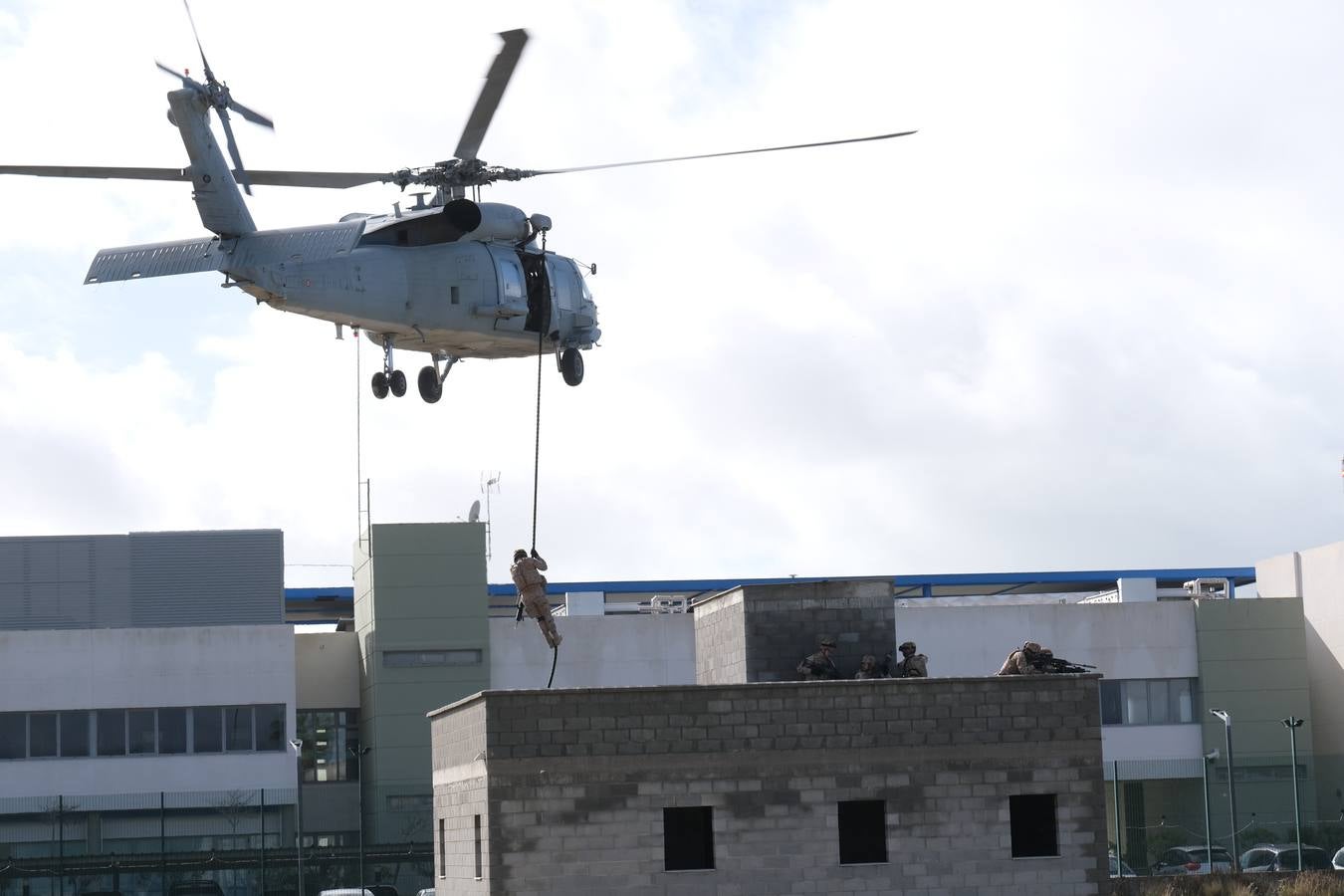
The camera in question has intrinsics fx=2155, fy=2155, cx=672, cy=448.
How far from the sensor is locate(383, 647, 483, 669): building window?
6206cm

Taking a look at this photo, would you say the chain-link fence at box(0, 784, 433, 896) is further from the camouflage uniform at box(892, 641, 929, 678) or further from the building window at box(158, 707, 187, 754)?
the camouflage uniform at box(892, 641, 929, 678)

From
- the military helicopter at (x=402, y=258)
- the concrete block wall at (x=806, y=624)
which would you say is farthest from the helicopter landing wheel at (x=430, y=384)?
the concrete block wall at (x=806, y=624)

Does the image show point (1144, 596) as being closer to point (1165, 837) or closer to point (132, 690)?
point (1165, 837)

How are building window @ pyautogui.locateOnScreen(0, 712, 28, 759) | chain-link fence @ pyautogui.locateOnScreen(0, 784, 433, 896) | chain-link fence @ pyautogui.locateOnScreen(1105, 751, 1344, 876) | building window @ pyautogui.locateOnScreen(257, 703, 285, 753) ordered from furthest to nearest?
chain-link fence @ pyautogui.locateOnScreen(1105, 751, 1344, 876) → building window @ pyautogui.locateOnScreen(257, 703, 285, 753) → building window @ pyautogui.locateOnScreen(0, 712, 28, 759) → chain-link fence @ pyautogui.locateOnScreen(0, 784, 433, 896)

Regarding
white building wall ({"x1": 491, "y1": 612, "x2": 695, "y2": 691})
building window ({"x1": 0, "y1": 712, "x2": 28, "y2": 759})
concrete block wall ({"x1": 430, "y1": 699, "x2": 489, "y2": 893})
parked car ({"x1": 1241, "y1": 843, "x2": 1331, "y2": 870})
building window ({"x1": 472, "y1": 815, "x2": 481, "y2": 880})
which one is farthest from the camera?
white building wall ({"x1": 491, "y1": 612, "x2": 695, "y2": 691})

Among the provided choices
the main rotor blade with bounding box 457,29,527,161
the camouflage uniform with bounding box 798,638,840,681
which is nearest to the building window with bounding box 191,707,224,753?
the main rotor blade with bounding box 457,29,527,161

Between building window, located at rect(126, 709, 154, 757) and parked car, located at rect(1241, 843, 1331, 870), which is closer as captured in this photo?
parked car, located at rect(1241, 843, 1331, 870)

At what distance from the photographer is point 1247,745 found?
216 feet

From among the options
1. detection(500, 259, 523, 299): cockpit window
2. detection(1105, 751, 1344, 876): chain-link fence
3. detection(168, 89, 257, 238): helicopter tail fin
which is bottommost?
detection(1105, 751, 1344, 876): chain-link fence

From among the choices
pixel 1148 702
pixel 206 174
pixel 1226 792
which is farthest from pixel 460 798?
pixel 1148 702

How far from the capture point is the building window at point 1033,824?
32.1 m

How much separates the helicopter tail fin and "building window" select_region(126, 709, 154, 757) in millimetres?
28221

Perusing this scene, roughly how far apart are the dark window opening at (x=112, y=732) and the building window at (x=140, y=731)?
163mm

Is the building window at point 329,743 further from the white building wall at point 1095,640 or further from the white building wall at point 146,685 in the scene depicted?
the white building wall at point 1095,640
